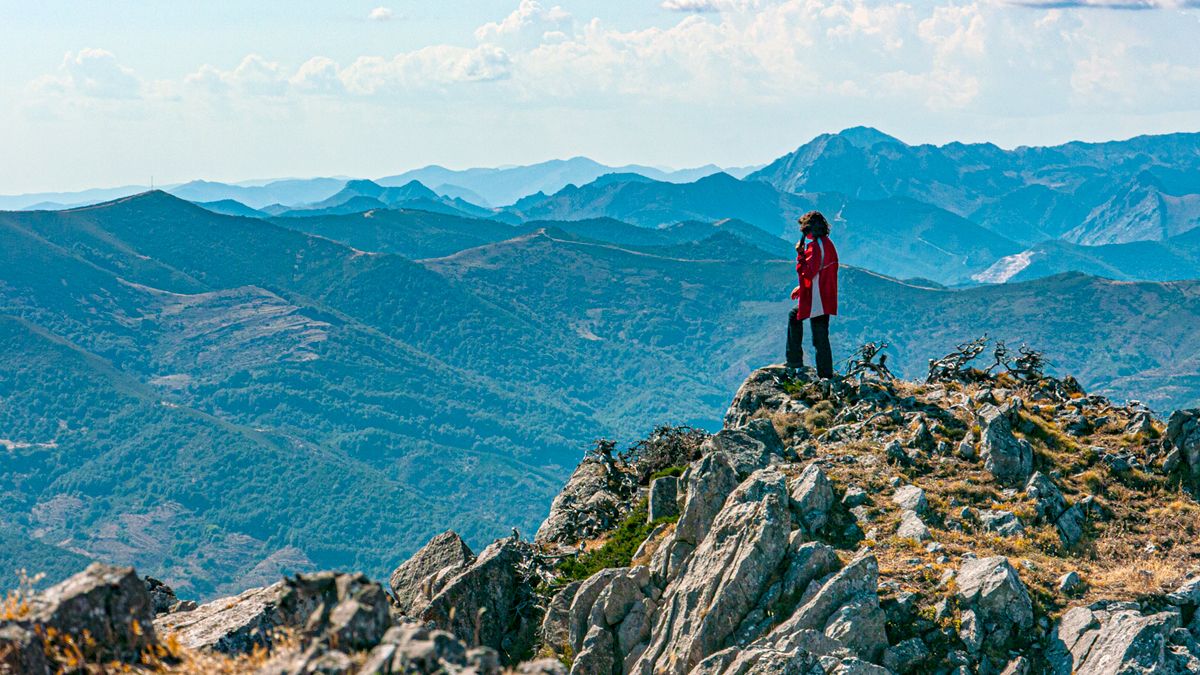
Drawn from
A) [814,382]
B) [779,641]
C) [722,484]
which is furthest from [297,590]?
[814,382]

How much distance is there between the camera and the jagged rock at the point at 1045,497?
26.3 metres

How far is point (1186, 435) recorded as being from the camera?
93.9ft

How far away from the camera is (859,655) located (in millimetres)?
20906

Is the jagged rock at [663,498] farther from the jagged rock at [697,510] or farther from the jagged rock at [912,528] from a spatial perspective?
the jagged rock at [912,528]

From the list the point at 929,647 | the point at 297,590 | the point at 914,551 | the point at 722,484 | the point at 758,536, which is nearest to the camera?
the point at 297,590

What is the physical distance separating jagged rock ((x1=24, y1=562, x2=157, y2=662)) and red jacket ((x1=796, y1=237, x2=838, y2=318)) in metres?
26.4

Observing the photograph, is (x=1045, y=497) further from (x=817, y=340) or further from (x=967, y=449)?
(x=817, y=340)

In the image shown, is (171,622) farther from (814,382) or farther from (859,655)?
(814,382)

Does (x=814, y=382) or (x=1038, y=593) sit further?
(x=814, y=382)

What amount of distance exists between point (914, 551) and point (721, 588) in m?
5.02

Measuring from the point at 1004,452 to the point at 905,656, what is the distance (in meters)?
9.78

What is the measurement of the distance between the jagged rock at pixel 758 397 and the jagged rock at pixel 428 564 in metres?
10.5

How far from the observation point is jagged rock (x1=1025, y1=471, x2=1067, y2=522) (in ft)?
86.3

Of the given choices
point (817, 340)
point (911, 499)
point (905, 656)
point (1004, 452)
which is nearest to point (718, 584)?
point (905, 656)
